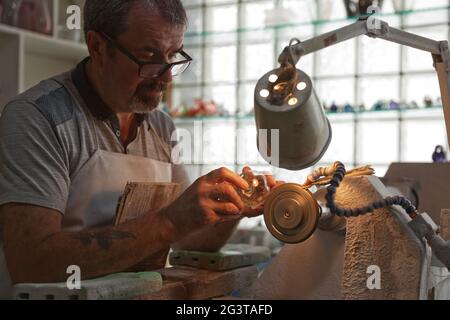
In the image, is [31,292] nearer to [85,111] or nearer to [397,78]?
[85,111]

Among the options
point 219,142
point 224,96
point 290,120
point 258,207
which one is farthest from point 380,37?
point 224,96

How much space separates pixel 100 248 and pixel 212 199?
0.26m

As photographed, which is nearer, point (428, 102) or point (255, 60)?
point (428, 102)

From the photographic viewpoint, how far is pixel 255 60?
3045 millimetres

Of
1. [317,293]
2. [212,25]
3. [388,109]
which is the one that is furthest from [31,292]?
[212,25]

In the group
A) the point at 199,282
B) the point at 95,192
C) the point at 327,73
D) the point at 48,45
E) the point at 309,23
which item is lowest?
the point at 199,282

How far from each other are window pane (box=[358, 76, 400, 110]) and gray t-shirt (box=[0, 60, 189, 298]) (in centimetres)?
158

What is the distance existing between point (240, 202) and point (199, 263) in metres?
0.24

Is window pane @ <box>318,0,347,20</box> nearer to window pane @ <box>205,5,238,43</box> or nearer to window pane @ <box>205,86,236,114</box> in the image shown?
window pane @ <box>205,5,238,43</box>

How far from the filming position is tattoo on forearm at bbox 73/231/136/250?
1.14 meters

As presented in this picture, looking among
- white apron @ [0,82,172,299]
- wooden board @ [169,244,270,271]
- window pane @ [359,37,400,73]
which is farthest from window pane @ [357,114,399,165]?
white apron @ [0,82,172,299]

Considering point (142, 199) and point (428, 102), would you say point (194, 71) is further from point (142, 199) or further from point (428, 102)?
point (142, 199)

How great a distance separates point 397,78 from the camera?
8.82ft

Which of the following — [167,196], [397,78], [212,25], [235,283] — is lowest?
[235,283]
